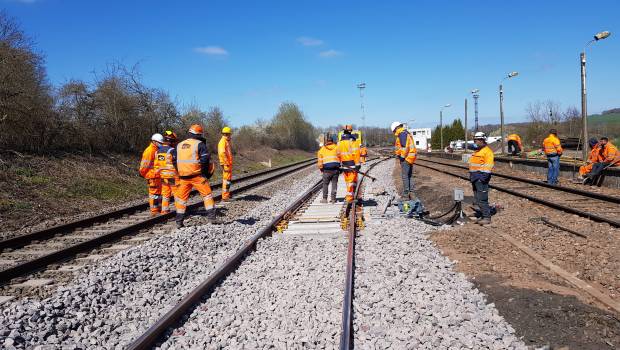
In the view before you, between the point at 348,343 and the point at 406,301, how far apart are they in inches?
51.1

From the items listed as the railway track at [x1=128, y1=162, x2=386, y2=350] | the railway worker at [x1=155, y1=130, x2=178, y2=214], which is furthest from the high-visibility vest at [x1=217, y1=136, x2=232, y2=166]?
the railway worker at [x1=155, y1=130, x2=178, y2=214]

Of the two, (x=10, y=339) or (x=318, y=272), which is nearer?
(x=10, y=339)

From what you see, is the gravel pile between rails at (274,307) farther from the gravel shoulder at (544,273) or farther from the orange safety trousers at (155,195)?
the orange safety trousers at (155,195)

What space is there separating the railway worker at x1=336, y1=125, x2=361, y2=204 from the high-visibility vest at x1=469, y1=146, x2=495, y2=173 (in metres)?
2.76

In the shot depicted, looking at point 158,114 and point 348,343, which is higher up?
point 158,114

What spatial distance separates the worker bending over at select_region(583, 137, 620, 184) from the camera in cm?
1464

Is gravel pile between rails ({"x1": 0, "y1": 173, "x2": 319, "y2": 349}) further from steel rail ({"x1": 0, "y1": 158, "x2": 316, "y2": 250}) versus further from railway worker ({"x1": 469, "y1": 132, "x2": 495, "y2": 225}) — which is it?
railway worker ({"x1": 469, "y1": 132, "x2": 495, "y2": 225})

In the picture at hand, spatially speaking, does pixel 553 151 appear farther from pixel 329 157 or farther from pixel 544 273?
pixel 544 273

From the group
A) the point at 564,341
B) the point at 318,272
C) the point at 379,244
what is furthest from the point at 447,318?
the point at 379,244

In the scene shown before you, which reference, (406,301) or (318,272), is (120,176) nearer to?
(318,272)

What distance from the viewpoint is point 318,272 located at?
5.90 m

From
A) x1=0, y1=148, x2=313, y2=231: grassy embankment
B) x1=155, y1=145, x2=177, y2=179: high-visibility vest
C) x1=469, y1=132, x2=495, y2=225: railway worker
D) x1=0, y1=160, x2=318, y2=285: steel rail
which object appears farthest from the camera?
x1=0, y1=148, x2=313, y2=231: grassy embankment

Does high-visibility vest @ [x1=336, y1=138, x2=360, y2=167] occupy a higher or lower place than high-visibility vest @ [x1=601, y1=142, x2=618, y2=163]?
higher

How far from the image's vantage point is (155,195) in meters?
10.8
